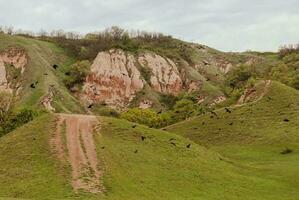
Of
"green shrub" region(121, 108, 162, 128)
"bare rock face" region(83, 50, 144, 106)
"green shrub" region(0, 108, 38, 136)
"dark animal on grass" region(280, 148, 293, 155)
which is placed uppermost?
"bare rock face" region(83, 50, 144, 106)

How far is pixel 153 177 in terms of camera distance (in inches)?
1538

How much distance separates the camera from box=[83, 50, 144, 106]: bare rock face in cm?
14138

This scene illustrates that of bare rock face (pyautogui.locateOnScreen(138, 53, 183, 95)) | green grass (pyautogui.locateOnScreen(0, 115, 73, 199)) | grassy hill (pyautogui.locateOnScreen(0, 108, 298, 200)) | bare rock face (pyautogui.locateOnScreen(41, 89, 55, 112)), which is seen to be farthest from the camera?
bare rock face (pyautogui.locateOnScreen(138, 53, 183, 95))

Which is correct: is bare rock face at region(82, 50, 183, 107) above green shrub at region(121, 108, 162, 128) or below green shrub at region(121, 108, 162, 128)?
above

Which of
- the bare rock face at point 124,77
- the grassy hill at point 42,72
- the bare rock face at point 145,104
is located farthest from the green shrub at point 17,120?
the bare rock face at point 145,104

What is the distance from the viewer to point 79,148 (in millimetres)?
41812

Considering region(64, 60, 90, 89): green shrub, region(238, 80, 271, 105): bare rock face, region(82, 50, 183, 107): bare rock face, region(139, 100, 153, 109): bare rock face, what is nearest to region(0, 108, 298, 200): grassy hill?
region(238, 80, 271, 105): bare rock face

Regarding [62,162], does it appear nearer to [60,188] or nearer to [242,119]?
[60,188]

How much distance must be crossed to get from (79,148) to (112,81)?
Answer: 103 metres

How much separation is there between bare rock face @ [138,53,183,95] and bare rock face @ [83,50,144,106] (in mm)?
5777

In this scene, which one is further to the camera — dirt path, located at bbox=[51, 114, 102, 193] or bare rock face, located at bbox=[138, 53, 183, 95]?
bare rock face, located at bbox=[138, 53, 183, 95]

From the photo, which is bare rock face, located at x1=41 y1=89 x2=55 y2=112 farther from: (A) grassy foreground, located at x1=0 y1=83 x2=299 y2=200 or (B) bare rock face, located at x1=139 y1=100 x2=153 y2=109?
(A) grassy foreground, located at x1=0 y1=83 x2=299 y2=200

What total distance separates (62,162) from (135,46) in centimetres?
12423

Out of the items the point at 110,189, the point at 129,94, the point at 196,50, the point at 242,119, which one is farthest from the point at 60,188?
the point at 196,50
